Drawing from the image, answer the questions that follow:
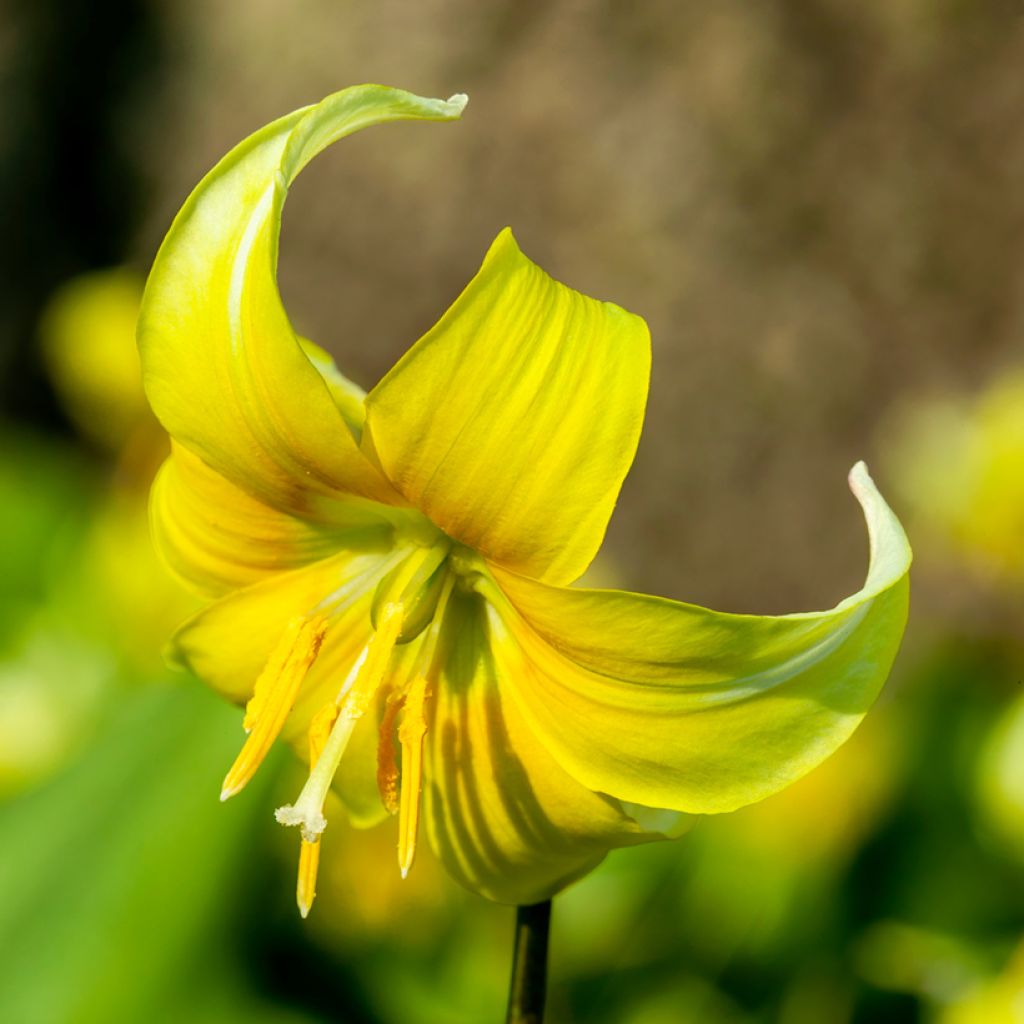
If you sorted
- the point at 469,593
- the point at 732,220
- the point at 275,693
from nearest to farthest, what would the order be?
the point at 275,693
the point at 469,593
the point at 732,220

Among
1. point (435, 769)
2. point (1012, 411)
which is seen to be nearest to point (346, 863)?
point (435, 769)

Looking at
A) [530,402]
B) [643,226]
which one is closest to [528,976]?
[530,402]

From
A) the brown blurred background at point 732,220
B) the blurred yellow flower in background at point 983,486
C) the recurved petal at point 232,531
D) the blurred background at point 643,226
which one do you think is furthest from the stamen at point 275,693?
the brown blurred background at point 732,220

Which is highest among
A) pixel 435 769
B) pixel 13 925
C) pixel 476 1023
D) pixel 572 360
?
pixel 572 360

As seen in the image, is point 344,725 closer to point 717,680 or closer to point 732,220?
point 717,680

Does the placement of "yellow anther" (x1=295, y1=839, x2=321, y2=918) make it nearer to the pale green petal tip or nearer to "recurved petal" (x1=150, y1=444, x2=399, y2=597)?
"recurved petal" (x1=150, y1=444, x2=399, y2=597)

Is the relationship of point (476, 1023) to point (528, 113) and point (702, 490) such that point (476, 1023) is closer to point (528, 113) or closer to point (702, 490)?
point (702, 490)
